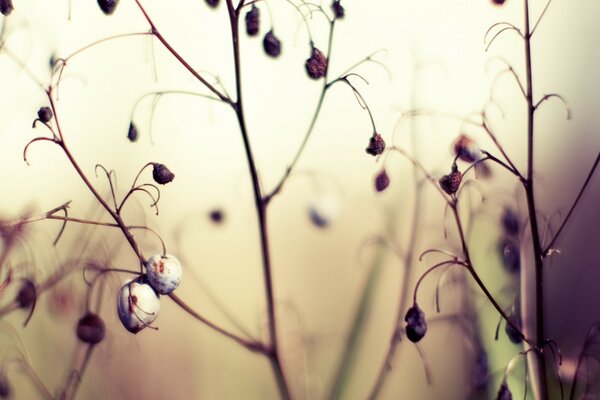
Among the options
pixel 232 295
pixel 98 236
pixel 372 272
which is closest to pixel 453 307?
pixel 372 272

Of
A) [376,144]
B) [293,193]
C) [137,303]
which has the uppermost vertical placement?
[376,144]

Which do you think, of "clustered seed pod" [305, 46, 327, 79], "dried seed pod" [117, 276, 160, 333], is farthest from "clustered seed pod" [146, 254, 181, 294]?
"clustered seed pod" [305, 46, 327, 79]

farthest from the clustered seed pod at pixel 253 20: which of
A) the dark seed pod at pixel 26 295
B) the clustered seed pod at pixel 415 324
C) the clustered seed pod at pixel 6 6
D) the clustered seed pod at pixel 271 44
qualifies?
the dark seed pod at pixel 26 295

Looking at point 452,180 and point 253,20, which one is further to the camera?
point 253,20

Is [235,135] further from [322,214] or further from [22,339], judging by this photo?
[22,339]

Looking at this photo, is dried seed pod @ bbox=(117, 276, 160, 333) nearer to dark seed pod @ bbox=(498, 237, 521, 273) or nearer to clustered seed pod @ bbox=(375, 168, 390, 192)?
clustered seed pod @ bbox=(375, 168, 390, 192)

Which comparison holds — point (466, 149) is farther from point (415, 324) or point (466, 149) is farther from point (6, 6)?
point (6, 6)

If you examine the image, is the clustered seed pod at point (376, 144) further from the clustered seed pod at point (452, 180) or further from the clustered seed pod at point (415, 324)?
the clustered seed pod at point (415, 324)

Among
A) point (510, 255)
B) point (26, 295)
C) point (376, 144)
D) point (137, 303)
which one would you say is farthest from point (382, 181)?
point (26, 295)

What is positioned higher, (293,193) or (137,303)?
(293,193)
